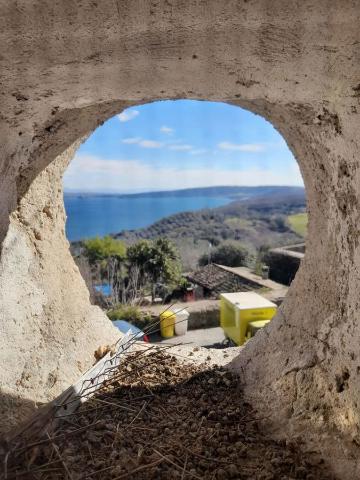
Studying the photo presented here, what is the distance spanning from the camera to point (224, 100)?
8.18ft

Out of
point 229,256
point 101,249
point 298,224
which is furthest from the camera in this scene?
point 298,224

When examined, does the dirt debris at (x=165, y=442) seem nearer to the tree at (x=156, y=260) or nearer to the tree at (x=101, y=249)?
the tree at (x=156, y=260)

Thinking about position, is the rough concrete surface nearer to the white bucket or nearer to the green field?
the white bucket

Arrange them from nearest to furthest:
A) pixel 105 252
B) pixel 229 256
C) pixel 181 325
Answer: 1. pixel 181 325
2. pixel 105 252
3. pixel 229 256

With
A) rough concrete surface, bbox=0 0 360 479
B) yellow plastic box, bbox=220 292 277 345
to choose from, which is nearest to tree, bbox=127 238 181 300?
yellow plastic box, bbox=220 292 277 345

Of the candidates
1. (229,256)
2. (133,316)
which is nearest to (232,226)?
(229,256)

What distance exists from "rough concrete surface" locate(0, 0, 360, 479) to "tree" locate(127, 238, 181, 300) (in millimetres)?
11258

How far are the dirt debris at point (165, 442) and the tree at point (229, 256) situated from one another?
1599 cm

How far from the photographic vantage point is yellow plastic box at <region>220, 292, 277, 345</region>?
272 inches

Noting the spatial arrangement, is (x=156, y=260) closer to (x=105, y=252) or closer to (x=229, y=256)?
(x=105, y=252)

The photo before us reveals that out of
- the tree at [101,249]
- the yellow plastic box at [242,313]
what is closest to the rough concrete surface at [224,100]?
the yellow plastic box at [242,313]

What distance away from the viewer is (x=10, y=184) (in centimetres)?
274

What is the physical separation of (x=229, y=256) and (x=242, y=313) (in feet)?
43.4

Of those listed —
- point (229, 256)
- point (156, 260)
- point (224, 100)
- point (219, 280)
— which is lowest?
point (219, 280)
